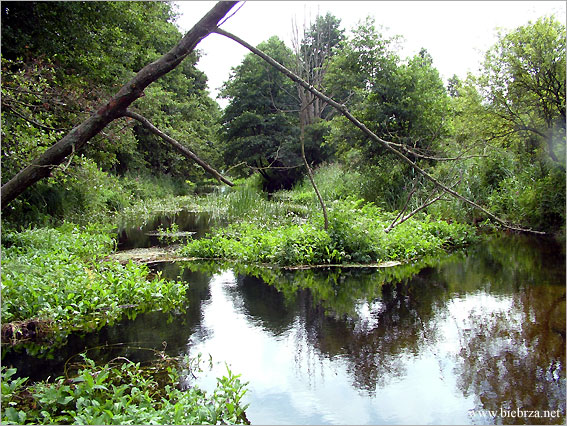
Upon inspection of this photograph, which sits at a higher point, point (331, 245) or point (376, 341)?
point (331, 245)

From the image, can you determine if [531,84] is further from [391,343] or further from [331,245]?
[391,343]

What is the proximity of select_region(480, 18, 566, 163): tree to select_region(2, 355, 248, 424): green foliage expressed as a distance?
1038cm

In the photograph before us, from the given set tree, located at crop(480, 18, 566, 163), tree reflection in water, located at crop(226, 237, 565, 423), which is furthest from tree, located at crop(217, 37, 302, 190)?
tree reflection in water, located at crop(226, 237, 565, 423)

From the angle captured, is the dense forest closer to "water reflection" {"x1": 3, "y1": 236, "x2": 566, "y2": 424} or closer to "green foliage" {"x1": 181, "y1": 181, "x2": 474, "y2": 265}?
"green foliage" {"x1": 181, "y1": 181, "x2": 474, "y2": 265}

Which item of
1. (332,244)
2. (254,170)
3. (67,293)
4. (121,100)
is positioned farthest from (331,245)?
(121,100)

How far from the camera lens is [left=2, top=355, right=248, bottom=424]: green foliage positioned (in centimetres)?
308

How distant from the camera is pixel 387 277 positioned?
7902mm

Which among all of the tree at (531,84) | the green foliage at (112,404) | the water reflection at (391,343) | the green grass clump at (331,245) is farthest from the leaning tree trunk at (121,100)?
the tree at (531,84)

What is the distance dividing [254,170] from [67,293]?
5264mm

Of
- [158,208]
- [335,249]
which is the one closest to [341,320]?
[335,249]

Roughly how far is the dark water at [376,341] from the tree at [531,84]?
17.3ft

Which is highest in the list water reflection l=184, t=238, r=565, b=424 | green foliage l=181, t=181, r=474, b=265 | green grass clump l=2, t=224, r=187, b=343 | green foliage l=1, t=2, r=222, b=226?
green foliage l=1, t=2, r=222, b=226

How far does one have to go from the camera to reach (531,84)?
12117 mm

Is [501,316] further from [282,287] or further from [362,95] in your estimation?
[362,95]
